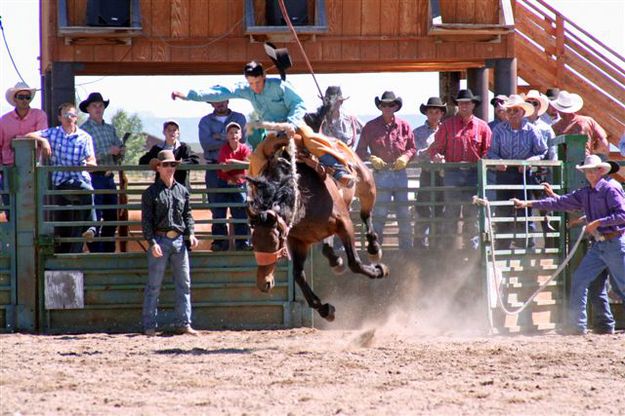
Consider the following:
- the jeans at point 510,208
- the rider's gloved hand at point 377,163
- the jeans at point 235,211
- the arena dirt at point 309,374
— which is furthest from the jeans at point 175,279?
the jeans at point 510,208

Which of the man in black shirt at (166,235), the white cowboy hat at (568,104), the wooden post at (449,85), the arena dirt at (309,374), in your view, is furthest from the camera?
the wooden post at (449,85)

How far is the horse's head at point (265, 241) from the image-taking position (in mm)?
9125

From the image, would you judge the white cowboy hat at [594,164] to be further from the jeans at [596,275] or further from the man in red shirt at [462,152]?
the man in red shirt at [462,152]

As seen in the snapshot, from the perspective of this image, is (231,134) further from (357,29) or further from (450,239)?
(357,29)

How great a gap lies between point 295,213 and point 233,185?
268 cm

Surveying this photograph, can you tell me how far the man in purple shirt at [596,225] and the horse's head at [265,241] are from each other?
3413 mm

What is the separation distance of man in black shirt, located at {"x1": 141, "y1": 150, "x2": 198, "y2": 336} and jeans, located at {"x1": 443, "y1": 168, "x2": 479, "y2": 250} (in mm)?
2894

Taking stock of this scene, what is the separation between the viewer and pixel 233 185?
39.5ft

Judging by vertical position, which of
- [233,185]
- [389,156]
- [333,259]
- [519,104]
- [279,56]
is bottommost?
[333,259]

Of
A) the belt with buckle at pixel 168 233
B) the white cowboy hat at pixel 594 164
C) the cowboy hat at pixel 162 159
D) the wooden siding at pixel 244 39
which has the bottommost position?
the belt with buckle at pixel 168 233

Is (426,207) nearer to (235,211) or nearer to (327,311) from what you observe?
(235,211)

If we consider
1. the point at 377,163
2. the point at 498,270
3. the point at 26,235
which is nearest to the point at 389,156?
the point at 377,163

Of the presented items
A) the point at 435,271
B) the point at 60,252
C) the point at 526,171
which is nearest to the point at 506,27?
the point at 526,171

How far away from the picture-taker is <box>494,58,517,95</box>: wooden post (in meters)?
15.1
